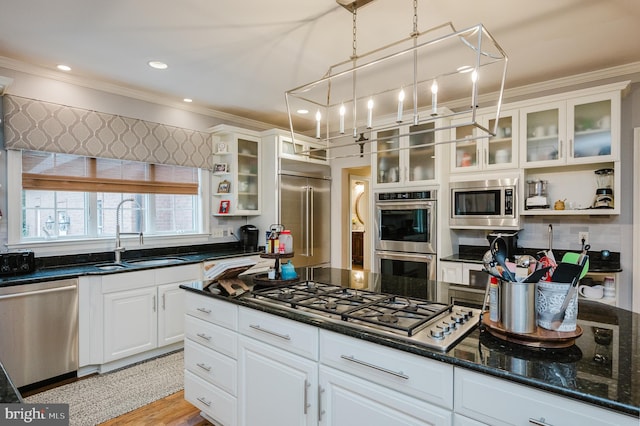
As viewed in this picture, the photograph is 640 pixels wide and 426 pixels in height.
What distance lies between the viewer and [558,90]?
343 cm

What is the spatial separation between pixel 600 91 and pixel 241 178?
3.77 m

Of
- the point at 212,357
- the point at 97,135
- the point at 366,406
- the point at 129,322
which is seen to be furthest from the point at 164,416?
the point at 97,135

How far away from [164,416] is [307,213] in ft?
9.62

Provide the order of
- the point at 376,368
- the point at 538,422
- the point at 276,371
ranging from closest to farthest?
the point at 538,422
the point at 376,368
the point at 276,371

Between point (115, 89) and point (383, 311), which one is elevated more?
point (115, 89)

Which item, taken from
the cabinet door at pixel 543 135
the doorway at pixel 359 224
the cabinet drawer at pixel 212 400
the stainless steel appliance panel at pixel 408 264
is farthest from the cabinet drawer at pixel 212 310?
the doorway at pixel 359 224

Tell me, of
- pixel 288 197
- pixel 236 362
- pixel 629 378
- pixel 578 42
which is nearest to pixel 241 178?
pixel 288 197

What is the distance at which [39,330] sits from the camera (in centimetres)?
265

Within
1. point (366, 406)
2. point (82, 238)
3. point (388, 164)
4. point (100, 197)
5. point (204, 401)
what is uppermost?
point (388, 164)

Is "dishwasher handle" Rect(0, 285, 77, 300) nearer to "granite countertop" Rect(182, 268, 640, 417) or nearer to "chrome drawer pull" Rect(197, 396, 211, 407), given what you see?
"chrome drawer pull" Rect(197, 396, 211, 407)

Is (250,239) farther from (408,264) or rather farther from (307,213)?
(408,264)

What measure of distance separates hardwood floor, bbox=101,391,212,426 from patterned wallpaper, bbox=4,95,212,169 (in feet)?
7.54

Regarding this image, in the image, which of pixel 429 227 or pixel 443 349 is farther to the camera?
pixel 429 227

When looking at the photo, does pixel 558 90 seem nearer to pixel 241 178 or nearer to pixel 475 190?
pixel 475 190
